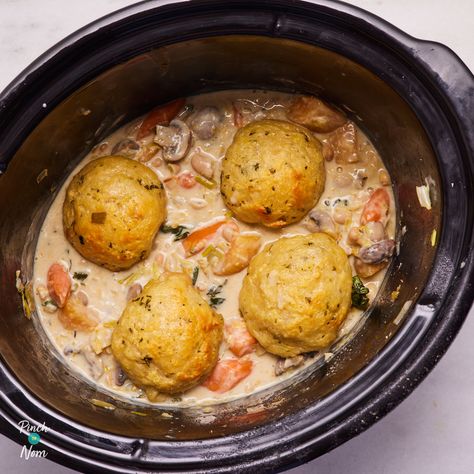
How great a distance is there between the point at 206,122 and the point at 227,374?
0.89 meters

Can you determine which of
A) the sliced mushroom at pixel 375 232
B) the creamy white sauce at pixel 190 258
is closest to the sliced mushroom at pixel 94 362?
the creamy white sauce at pixel 190 258

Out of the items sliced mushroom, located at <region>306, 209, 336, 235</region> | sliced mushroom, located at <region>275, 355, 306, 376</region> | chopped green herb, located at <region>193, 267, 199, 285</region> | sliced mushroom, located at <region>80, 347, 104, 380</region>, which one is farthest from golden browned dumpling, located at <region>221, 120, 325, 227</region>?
sliced mushroom, located at <region>80, 347, 104, 380</region>

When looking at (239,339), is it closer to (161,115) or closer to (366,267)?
(366,267)

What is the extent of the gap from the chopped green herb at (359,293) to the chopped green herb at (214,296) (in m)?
0.45

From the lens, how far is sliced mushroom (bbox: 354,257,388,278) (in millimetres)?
2469

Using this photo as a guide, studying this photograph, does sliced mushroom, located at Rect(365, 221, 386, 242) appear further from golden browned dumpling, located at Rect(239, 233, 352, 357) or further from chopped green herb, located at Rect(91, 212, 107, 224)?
chopped green herb, located at Rect(91, 212, 107, 224)

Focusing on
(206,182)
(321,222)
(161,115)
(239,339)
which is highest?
(161,115)

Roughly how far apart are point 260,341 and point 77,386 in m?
0.66

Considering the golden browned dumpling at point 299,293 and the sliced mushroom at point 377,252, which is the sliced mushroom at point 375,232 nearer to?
the sliced mushroom at point 377,252

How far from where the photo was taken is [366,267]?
2471mm

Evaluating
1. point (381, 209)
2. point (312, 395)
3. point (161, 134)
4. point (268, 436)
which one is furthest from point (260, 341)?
point (161, 134)

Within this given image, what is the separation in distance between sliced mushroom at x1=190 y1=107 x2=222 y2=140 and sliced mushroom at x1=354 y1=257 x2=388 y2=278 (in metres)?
0.68

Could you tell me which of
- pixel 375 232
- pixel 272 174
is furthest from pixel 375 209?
pixel 272 174

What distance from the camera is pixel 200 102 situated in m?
2.59
